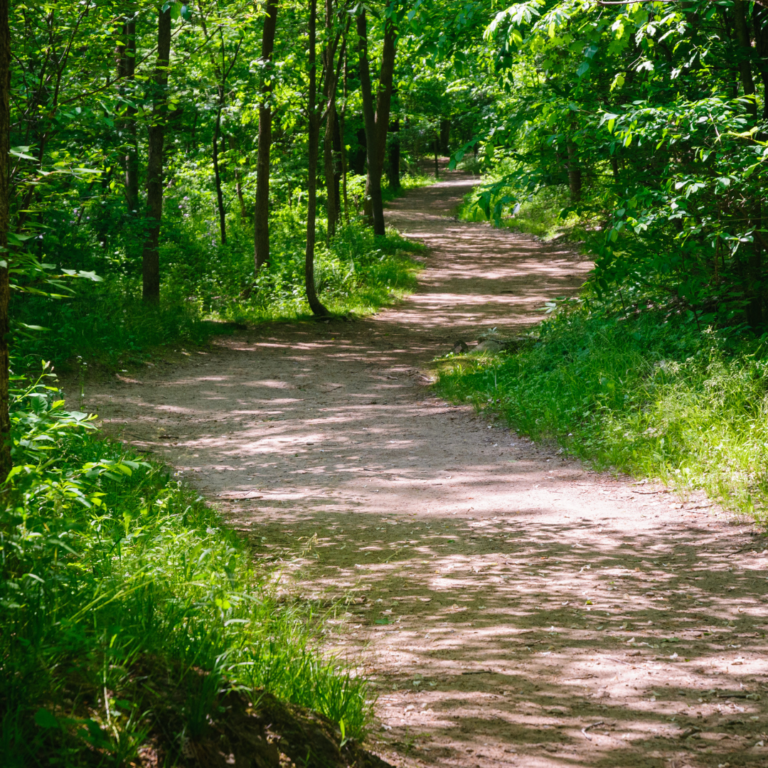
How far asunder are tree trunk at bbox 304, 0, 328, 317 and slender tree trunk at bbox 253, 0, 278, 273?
74 cm

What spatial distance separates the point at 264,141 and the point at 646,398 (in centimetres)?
1027

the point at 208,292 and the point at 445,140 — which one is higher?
the point at 445,140

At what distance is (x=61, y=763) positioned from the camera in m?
2.08

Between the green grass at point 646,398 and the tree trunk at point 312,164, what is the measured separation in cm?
519

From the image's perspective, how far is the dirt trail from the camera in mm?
3219

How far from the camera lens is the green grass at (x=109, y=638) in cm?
220

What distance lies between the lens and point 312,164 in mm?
14539

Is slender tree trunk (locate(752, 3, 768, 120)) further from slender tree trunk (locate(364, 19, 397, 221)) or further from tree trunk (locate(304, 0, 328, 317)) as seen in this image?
slender tree trunk (locate(364, 19, 397, 221))

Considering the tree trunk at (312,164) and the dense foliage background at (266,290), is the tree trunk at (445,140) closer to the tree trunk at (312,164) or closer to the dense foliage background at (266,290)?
the dense foliage background at (266,290)

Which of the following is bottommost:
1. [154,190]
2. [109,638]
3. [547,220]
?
[109,638]

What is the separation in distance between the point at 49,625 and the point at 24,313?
28.0 feet

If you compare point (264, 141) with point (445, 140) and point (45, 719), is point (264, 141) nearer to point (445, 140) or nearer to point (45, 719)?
point (45, 719)

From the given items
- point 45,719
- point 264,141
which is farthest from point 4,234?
point 264,141

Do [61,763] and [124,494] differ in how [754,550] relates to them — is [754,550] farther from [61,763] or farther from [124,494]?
[61,763]
